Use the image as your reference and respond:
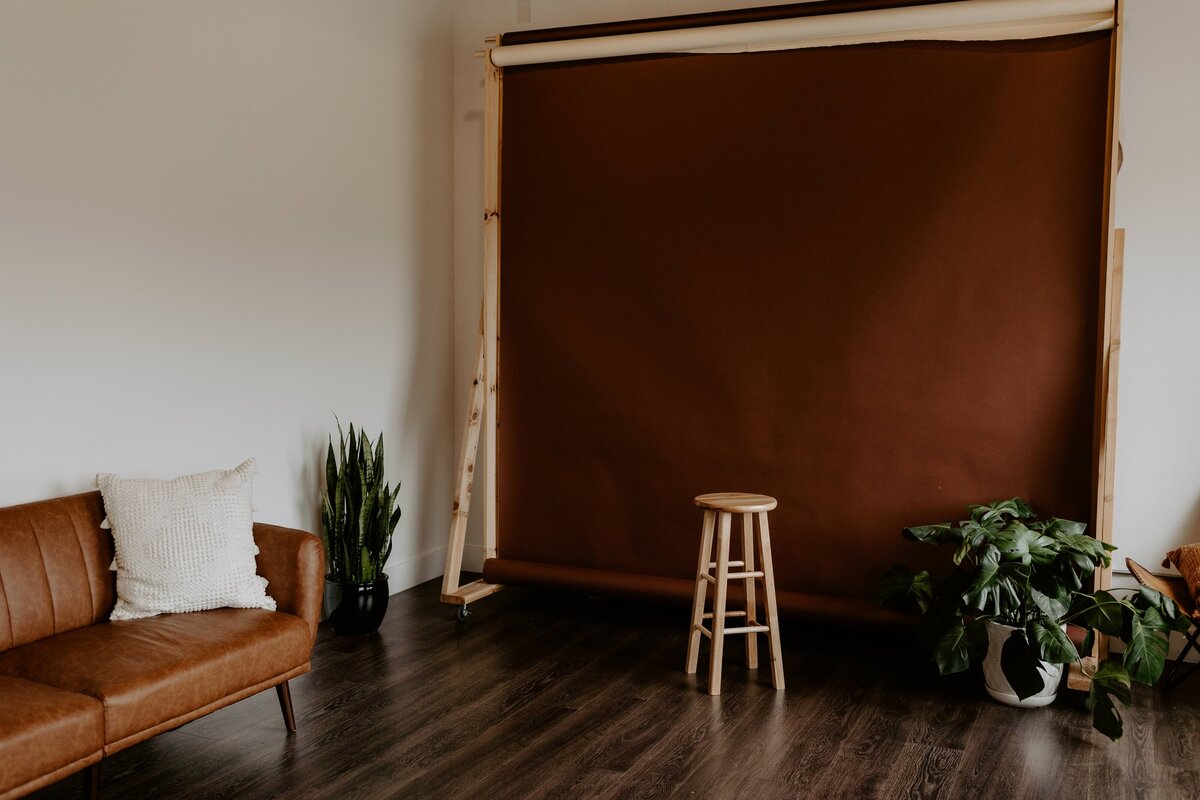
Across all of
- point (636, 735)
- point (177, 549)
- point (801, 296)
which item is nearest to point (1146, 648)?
point (636, 735)

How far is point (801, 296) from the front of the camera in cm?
402

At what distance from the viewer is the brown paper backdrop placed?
368 cm

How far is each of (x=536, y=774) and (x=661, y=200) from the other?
235 cm

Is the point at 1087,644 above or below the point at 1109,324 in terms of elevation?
below

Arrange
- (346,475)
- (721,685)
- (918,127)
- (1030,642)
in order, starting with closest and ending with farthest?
(1030,642) → (721,685) → (918,127) → (346,475)

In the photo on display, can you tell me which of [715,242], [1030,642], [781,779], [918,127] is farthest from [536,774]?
[918,127]

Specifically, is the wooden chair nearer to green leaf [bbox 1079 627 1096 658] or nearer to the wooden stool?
green leaf [bbox 1079 627 1096 658]

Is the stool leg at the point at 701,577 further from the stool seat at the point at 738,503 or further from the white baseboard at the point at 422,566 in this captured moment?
the white baseboard at the point at 422,566

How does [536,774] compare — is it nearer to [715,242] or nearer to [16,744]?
[16,744]

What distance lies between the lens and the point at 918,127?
3.82m

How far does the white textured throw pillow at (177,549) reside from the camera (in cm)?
297

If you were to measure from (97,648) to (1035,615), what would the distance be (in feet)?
9.13

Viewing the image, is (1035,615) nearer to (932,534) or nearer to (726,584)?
(932,534)

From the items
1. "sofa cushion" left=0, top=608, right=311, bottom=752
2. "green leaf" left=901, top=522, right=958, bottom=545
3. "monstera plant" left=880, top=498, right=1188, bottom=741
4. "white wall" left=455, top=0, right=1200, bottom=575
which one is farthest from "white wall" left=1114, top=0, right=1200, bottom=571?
"sofa cushion" left=0, top=608, right=311, bottom=752
